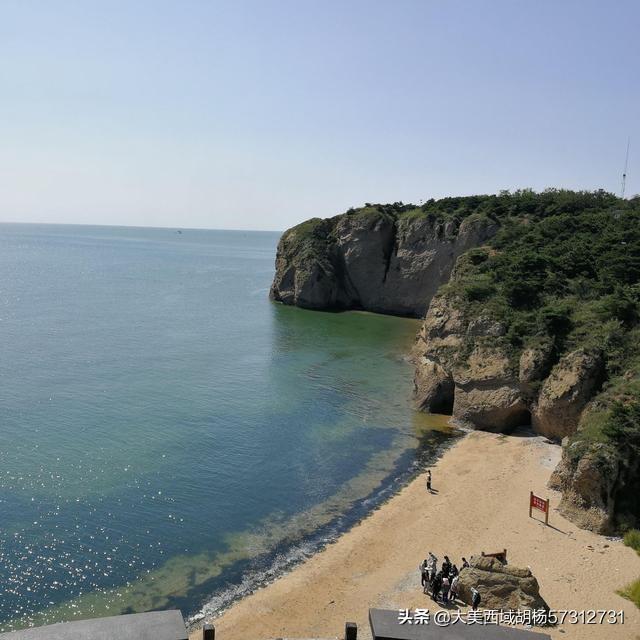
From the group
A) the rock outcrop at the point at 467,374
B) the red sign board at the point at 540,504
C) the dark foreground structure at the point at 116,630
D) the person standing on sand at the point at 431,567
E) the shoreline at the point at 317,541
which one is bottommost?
the shoreline at the point at 317,541

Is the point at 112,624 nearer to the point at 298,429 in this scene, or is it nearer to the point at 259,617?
the point at 259,617

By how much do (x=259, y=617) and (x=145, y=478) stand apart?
12631 mm

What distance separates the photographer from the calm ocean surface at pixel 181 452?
79.6 feet

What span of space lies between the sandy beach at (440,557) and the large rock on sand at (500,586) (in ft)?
3.89

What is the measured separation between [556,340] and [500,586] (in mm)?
22557

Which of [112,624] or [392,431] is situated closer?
[112,624]

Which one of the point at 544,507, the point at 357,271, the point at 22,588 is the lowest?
the point at 22,588

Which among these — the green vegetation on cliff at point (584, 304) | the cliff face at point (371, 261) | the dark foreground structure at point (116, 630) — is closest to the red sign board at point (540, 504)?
the green vegetation on cliff at point (584, 304)

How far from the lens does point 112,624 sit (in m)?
16.5

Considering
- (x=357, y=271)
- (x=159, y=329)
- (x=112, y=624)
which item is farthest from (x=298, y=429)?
(x=357, y=271)

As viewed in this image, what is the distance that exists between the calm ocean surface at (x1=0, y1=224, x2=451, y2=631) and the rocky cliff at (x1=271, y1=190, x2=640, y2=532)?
461 cm

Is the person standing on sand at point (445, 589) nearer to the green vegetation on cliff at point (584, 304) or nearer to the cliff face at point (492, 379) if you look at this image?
the green vegetation on cliff at point (584, 304)

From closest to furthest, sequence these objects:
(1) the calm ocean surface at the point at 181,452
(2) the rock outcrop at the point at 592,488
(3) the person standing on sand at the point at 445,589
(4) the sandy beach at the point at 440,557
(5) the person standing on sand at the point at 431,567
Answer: (4) the sandy beach at the point at 440,557, (3) the person standing on sand at the point at 445,589, (5) the person standing on sand at the point at 431,567, (1) the calm ocean surface at the point at 181,452, (2) the rock outcrop at the point at 592,488

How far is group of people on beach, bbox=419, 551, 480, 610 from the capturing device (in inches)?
862
